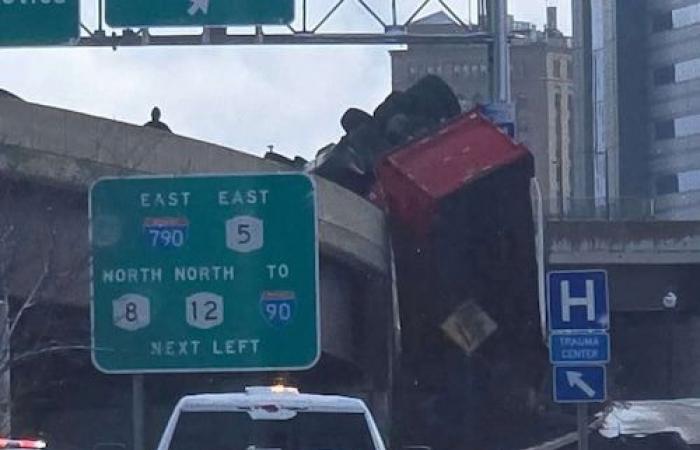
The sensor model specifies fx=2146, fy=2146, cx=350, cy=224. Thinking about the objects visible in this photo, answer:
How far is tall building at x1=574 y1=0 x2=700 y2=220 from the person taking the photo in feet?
320

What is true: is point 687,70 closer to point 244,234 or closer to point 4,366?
point 4,366

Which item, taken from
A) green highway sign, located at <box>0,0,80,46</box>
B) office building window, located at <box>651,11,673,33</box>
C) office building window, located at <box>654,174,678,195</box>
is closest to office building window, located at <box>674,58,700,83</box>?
office building window, located at <box>651,11,673,33</box>

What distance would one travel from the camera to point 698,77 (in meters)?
97.7

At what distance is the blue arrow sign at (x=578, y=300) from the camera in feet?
60.7

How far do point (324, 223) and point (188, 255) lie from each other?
595 inches

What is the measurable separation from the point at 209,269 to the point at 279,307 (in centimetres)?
64

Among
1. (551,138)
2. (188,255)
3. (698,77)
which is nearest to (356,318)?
(188,255)

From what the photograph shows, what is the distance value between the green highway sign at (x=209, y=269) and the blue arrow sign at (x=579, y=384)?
2704 mm

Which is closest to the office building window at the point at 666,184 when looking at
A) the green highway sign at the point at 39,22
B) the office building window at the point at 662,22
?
the office building window at the point at 662,22

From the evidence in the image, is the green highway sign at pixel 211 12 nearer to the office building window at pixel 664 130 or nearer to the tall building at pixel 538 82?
the office building window at pixel 664 130

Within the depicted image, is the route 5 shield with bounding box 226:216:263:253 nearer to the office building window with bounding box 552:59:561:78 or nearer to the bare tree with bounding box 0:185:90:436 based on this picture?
the bare tree with bounding box 0:185:90:436

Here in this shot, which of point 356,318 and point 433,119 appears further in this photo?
point 433,119

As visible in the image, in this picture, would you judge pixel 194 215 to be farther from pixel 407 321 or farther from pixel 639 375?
pixel 639 375

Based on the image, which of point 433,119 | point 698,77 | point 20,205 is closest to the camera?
point 20,205
